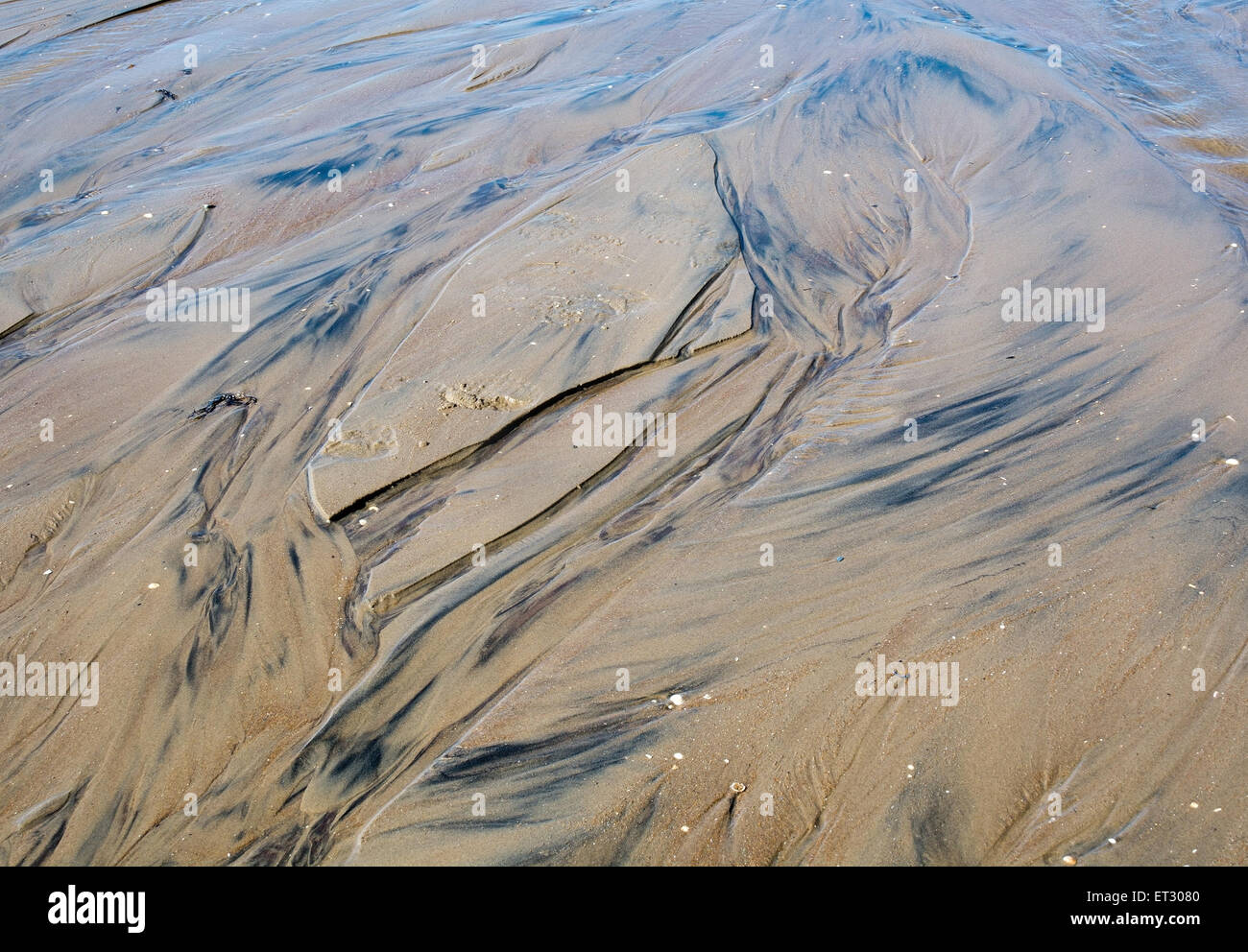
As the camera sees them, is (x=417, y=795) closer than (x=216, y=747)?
Yes

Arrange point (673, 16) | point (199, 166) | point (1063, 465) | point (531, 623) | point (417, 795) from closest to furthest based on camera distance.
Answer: point (417, 795) < point (531, 623) < point (1063, 465) < point (199, 166) < point (673, 16)

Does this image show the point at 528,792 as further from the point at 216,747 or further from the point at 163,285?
the point at 163,285

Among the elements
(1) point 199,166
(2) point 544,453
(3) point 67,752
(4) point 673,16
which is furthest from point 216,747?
(4) point 673,16

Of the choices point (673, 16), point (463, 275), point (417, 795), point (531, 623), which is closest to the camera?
point (417, 795)

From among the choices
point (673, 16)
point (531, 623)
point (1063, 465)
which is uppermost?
point (673, 16)

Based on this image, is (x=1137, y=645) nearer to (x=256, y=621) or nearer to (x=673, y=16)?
(x=256, y=621)

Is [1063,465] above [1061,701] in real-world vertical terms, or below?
above

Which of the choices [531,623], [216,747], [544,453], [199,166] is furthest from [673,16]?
[216,747]
